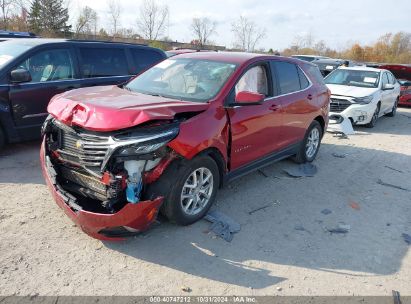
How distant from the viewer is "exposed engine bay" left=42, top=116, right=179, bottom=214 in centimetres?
334

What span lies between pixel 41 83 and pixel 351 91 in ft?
26.1

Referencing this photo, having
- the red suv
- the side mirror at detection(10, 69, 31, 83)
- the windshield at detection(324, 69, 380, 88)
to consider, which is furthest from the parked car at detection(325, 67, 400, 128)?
the side mirror at detection(10, 69, 31, 83)

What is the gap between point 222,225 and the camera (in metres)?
4.10

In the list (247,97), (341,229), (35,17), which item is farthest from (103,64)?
(35,17)

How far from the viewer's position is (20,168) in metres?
5.40

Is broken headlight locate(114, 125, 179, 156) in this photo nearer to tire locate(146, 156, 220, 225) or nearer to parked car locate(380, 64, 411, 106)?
tire locate(146, 156, 220, 225)

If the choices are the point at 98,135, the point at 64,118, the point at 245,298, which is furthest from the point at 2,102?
the point at 245,298

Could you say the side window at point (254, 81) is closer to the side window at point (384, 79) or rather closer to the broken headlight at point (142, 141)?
the broken headlight at point (142, 141)

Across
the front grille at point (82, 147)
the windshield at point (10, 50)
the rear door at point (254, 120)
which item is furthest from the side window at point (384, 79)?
the front grille at point (82, 147)

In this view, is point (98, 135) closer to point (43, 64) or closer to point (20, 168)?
point (20, 168)

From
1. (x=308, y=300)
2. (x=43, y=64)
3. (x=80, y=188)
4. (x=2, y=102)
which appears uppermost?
(x=43, y=64)

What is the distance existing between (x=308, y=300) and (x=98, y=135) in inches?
92.0

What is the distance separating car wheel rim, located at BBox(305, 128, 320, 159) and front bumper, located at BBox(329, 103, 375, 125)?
133 inches

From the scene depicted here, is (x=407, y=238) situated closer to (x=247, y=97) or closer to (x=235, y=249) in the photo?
(x=235, y=249)
